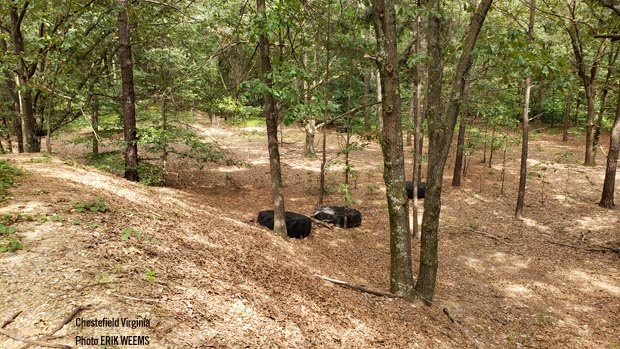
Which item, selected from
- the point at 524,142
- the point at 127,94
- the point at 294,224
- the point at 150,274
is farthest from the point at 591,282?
the point at 127,94

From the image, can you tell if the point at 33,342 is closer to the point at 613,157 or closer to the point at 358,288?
the point at 358,288

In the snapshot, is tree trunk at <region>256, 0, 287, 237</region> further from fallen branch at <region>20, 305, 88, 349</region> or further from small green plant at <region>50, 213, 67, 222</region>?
fallen branch at <region>20, 305, 88, 349</region>

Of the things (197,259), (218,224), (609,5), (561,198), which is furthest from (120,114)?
(561,198)

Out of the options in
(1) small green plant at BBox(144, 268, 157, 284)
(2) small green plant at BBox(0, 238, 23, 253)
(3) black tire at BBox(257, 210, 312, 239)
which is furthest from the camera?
(3) black tire at BBox(257, 210, 312, 239)

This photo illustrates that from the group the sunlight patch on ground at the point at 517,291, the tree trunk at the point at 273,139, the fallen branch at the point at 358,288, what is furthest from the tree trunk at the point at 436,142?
the tree trunk at the point at 273,139

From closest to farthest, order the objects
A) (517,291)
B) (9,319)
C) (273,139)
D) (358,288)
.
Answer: (9,319) < (358,288) < (517,291) < (273,139)

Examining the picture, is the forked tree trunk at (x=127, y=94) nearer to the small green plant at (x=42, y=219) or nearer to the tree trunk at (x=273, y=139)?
the tree trunk at (x=273, y=139)

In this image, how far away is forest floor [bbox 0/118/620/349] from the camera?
123 inches

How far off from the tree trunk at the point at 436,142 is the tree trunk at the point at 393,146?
11.5 inches

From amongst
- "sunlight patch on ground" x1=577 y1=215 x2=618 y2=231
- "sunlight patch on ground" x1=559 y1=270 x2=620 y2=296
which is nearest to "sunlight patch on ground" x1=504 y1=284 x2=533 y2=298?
"sunlight patch on ground" x1=559 y1=270 x2=620 y2=296

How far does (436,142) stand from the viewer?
5.25m

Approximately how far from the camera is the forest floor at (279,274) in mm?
3117

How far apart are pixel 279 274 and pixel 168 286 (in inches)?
82.8

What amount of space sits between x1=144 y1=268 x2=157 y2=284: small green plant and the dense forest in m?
0.03
